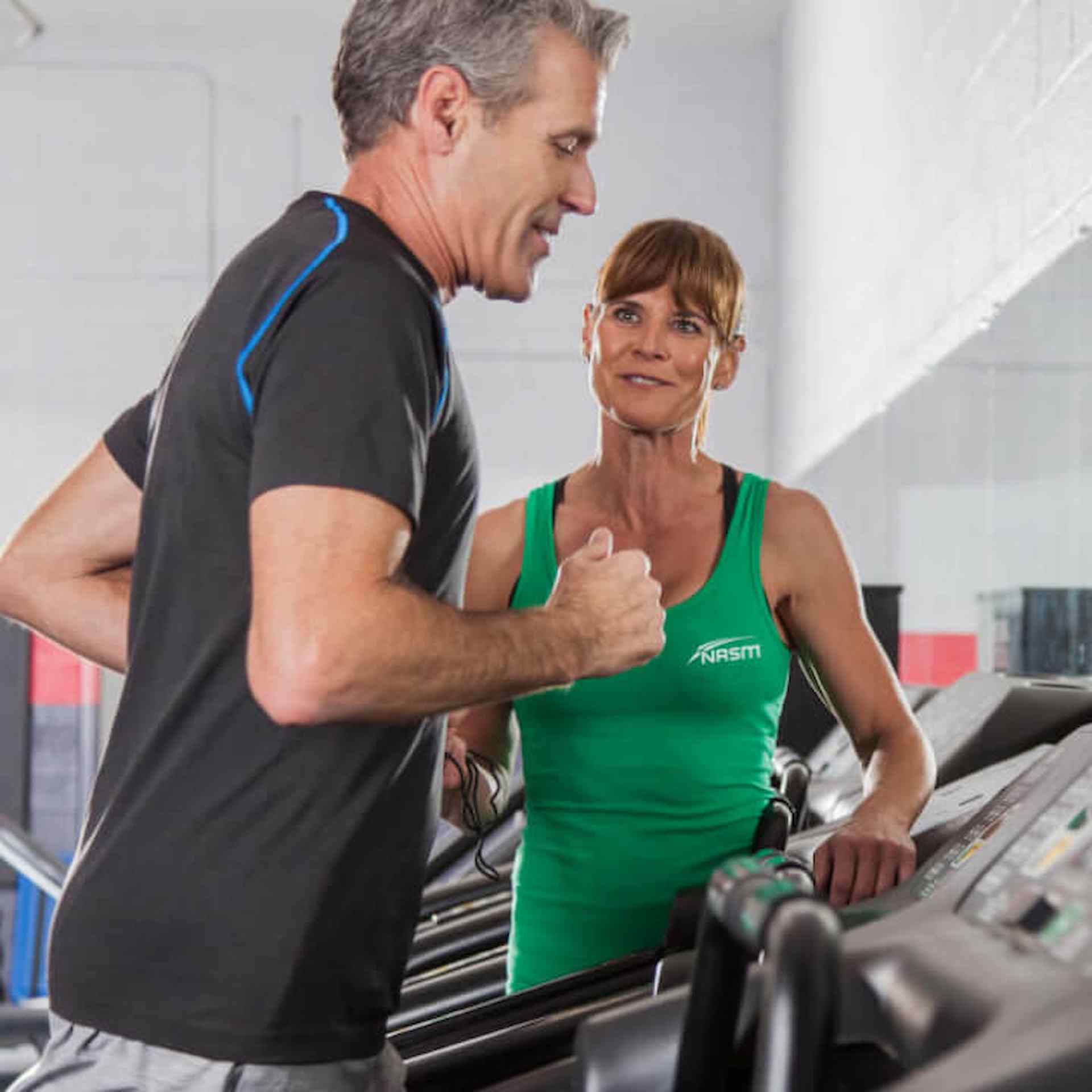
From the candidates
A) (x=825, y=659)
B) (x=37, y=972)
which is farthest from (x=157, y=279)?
(x=825, y=659)

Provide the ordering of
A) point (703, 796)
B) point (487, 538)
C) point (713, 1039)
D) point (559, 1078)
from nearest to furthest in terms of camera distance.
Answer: point (713, 1039) < point (559, 1078) < point (703, 796) < point (487, 538)

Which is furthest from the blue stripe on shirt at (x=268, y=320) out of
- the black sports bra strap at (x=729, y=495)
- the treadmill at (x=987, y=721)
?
the treadmill at (x=987, y=721)

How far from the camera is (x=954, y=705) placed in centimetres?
234

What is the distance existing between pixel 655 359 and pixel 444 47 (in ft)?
1.78

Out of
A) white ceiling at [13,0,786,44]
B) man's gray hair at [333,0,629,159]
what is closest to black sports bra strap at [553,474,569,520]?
man's gray hair at [333,0,629,159]

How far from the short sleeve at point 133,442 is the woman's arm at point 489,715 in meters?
0.40

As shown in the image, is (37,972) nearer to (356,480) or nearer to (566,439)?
(566,439)

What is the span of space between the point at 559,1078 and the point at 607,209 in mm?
6564

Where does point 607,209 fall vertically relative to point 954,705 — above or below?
above

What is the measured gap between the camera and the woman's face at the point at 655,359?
5.48 feet

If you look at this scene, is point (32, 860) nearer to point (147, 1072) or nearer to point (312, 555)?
point (147, 1072)

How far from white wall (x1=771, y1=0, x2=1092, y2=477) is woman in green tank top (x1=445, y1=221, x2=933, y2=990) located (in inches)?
28.7

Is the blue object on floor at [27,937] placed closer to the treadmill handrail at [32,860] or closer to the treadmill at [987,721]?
the treadmill handrail at [32,860]

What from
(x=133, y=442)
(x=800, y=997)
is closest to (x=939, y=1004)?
(x=800, y=997)
